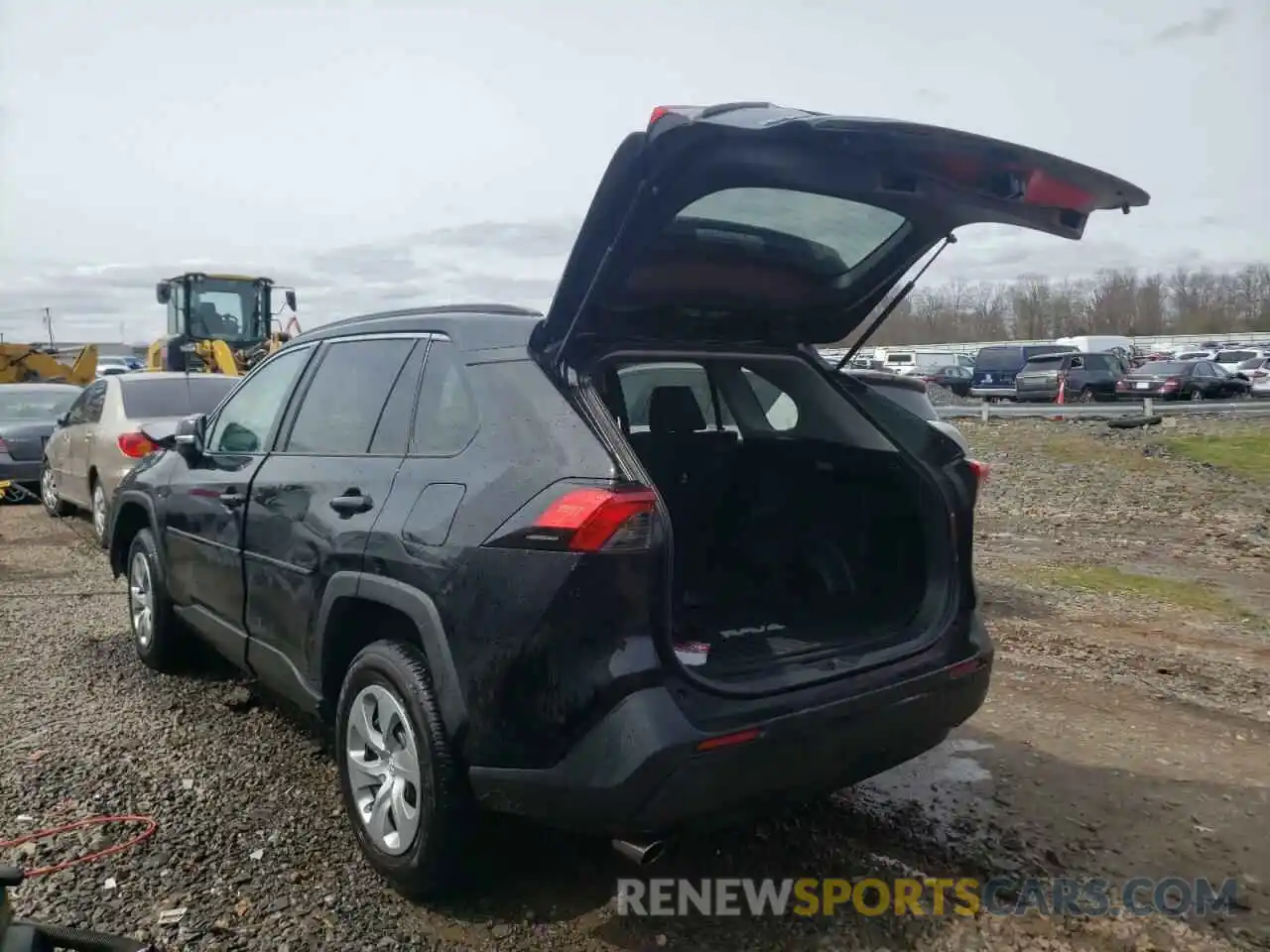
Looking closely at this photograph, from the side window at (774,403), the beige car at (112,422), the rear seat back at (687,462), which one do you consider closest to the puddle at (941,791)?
the rear seat back at (687,462)

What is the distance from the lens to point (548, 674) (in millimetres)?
2678

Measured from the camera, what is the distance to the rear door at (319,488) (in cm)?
338

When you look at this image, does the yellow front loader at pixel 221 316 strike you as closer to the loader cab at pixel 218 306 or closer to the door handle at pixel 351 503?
the loader cab at pixel 218 306

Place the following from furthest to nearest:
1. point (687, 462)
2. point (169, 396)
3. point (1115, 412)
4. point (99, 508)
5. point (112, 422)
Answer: point (1115, 412) < point (169, 396) < point (99, 508) < point (112, 422) < point (687, 462)

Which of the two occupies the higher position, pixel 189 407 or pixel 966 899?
pixel 189 407

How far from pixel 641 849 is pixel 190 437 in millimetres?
3200

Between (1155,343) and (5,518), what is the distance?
2598 inches

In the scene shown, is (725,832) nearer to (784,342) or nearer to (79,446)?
(784,342)

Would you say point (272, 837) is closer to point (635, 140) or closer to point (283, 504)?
point (283, 504)

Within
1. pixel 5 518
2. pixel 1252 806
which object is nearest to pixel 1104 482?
pixel 1252 806

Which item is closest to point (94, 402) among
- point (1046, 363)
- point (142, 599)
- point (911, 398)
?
point (142, 599)

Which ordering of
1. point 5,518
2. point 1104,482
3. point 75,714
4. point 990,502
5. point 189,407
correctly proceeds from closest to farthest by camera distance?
point 75,714
point 189,407
point 5,518
point 990,502
point 1104,482

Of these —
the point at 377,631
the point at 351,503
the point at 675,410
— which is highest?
the point at 675,410

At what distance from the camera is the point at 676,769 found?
2.59 metres
